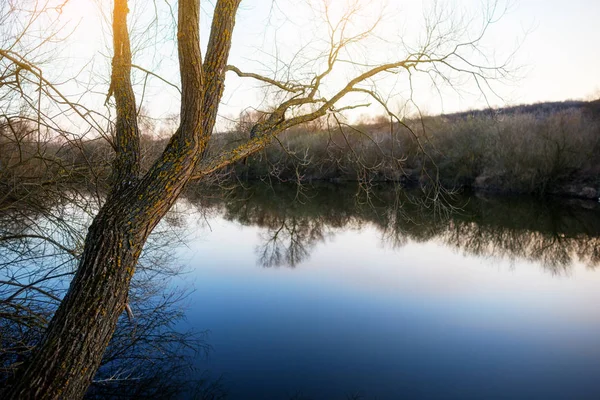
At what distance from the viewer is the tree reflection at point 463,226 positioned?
11.3 metres

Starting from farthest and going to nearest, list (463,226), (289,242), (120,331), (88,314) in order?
(463,226) → (289,242) → (120,331) → (88,314)

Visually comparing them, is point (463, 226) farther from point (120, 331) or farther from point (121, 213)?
point (121, 213)

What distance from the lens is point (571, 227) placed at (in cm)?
1398

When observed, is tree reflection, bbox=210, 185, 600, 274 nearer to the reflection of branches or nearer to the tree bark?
the reflection of branches

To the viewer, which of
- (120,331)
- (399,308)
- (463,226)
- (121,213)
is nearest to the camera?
(121,213)

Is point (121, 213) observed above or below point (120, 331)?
above

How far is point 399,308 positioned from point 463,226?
27.9 ft

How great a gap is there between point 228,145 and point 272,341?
12.2 feet

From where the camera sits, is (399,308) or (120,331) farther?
(399,308)

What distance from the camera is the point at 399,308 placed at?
7.45 meters

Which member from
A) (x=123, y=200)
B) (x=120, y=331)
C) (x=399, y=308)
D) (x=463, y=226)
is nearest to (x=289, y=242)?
(x=399, y=308)

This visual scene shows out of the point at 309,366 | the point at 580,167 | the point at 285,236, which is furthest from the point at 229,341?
the point at 580,167

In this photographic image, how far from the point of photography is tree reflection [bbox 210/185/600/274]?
11305 millimetres

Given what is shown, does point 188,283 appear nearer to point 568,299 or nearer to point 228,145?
point 228,145
